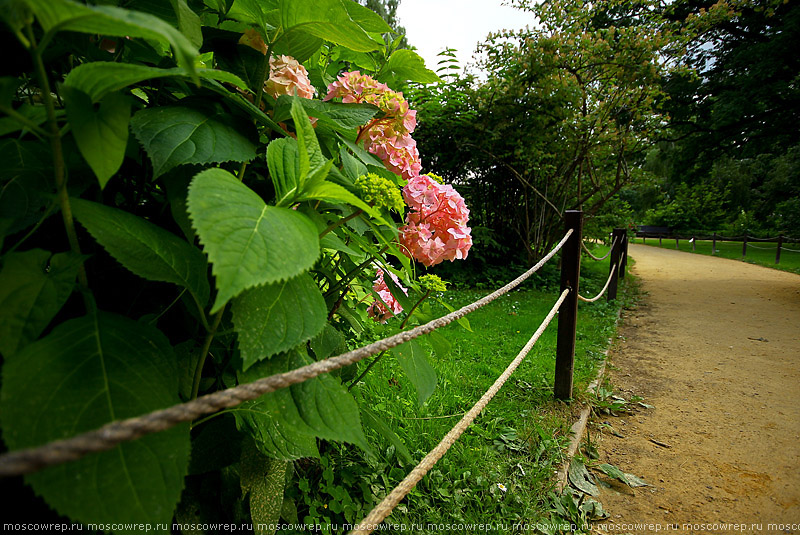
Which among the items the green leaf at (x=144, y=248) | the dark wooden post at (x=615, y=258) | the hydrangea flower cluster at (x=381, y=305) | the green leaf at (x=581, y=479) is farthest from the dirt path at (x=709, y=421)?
the green leaf at (x=144, y=248)

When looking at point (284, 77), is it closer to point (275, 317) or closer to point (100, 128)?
point (100, 128)

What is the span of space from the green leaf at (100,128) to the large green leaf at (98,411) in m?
0.22

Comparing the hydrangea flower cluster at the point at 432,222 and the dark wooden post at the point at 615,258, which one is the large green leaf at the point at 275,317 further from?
the dark wooden post at the point at 615,258

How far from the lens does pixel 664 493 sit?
90.5 inches

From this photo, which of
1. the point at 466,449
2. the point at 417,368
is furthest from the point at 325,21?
the point at 466,449

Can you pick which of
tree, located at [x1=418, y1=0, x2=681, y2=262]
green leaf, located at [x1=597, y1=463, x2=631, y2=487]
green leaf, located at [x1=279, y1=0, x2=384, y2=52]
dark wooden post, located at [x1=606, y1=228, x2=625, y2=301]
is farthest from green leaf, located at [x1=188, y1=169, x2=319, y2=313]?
dark wooden post, located at [x1=606, y1=228, x2=625, y2=301]

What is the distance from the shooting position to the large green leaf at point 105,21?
1.27 ft

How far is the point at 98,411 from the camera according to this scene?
549 mm

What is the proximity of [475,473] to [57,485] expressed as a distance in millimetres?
1941

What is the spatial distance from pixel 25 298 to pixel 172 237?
21 cm

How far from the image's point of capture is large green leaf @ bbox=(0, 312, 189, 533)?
49 cm

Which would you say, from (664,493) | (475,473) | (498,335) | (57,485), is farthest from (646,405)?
(57,485)

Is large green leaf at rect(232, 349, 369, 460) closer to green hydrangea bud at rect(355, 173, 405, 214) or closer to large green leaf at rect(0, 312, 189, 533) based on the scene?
large green leaf at rect(0, 312, 189, 533)

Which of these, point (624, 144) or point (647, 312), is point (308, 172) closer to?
point (647, 312)
